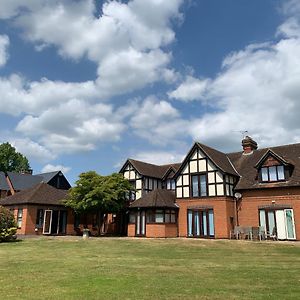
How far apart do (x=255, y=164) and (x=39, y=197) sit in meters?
22.0

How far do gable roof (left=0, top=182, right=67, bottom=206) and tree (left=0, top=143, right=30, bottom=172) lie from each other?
4075 cm

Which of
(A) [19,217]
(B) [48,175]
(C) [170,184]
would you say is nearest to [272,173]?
(C) [170,184]

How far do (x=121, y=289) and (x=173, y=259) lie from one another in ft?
24.9

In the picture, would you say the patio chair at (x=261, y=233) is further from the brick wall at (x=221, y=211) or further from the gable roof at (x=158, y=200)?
the gable roof at (x=158, y=200)

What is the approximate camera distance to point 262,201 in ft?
103

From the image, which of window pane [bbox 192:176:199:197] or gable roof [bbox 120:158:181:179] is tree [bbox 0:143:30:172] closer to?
gable roof [bbox 120:158:181:179]

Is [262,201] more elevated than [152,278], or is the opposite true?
[262,201]

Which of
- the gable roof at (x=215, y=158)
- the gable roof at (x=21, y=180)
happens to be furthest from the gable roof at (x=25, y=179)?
the gable roof at (x=215, y=158)

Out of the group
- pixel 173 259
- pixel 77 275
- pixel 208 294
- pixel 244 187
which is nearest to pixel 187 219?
pixel 244 187

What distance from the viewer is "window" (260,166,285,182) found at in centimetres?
3084

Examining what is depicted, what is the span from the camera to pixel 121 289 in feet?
32.8

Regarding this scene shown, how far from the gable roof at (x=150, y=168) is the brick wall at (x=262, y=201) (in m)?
9.89

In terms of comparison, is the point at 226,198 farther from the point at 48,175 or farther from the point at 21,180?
the point at 21,180

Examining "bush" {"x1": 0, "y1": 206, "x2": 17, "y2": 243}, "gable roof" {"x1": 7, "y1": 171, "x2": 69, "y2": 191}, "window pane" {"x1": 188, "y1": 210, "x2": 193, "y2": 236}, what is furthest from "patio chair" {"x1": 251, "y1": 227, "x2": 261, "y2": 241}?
"gable roof" {"x1": 7, "y1": 171, "x2": 69, "y2": 191}
